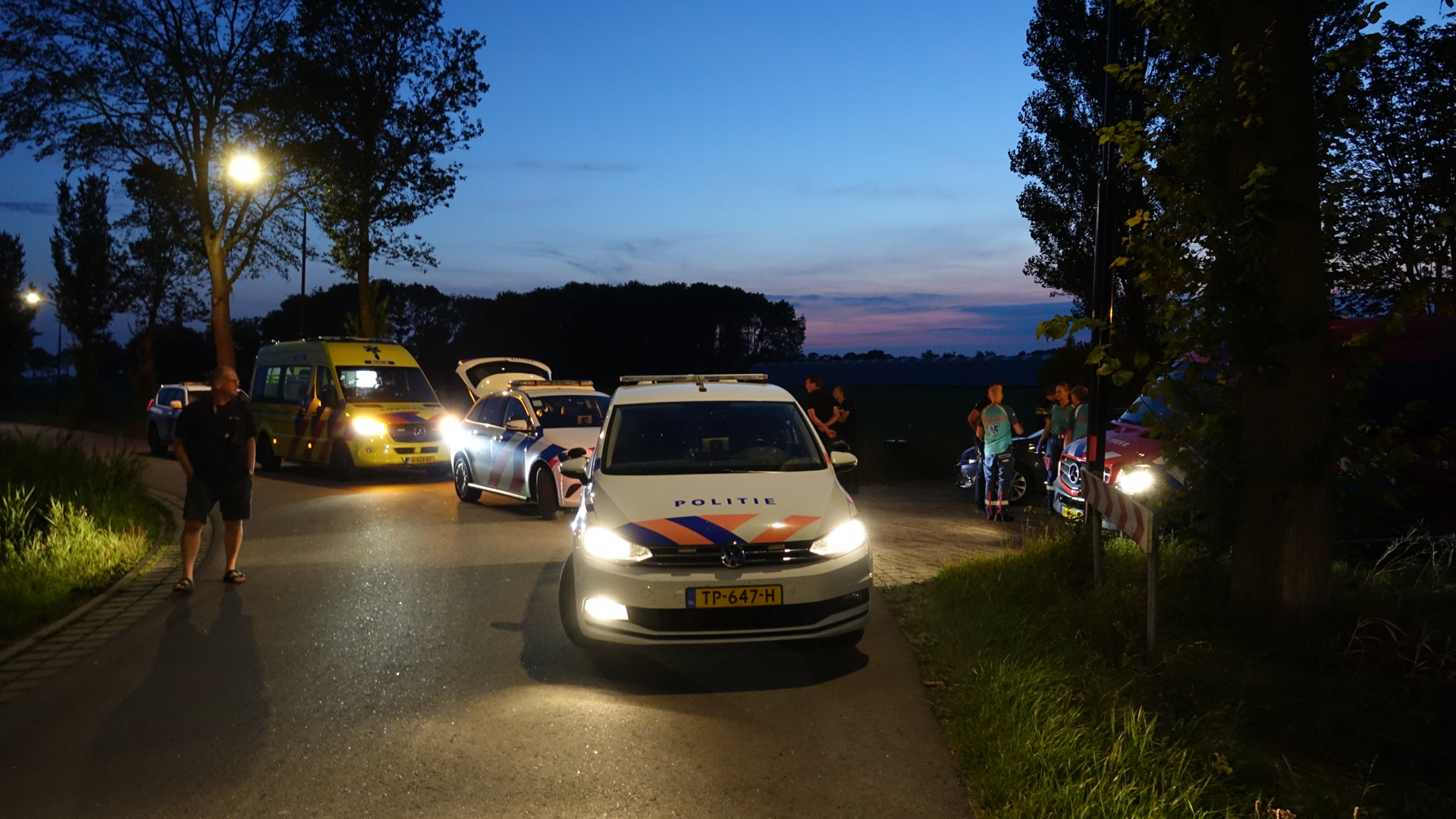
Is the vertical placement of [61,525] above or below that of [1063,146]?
below

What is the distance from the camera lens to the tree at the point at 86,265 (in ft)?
183

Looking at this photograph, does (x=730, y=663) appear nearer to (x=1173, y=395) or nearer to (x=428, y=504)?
(x=1173, y=395)

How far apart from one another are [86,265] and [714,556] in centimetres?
6125

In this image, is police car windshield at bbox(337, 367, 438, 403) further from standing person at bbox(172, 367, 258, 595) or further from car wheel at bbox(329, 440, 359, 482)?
standing person at bbox(172, 367, 258, 595)

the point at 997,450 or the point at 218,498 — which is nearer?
the point at 218,498

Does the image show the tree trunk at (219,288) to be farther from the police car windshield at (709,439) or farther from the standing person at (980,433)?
the police car windshield at (709,439)

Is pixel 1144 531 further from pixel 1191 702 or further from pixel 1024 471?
pixel 1024 471

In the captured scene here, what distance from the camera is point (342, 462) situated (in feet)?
64.8

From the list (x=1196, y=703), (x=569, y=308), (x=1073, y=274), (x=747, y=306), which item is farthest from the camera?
(x=747, y=306)

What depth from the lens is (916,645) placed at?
758 cm

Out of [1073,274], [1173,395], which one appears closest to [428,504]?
[1173,395]

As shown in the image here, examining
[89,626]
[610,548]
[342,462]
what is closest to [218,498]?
[89,626]

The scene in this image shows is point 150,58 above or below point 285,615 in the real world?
above

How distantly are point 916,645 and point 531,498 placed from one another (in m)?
7.96
